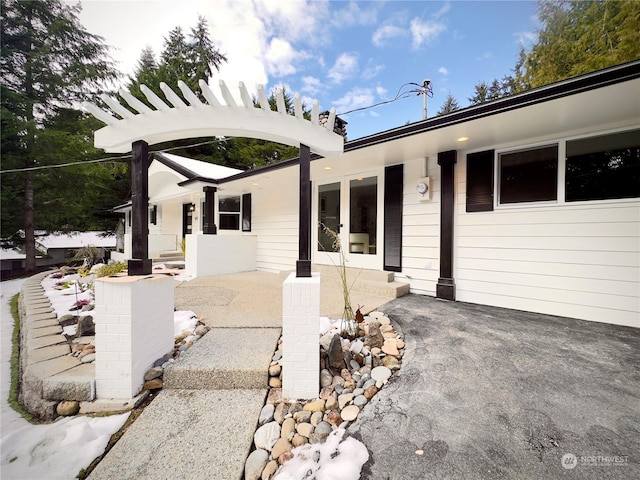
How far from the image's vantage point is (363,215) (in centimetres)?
482

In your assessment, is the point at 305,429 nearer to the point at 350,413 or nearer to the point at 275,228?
the point at 350,413

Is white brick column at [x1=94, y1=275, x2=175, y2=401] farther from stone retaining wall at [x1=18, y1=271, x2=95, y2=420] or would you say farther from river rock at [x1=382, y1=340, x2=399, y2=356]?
river rock at [x1=382, y1=340, x2=399, y2=356]

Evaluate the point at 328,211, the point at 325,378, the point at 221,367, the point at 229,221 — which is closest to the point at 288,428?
the point at 325,378

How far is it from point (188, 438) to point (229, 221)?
6876 millimetres

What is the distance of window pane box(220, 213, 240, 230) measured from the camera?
7711mm

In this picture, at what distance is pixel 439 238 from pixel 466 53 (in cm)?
658

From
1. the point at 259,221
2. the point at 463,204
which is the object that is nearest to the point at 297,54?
the point at 259,221

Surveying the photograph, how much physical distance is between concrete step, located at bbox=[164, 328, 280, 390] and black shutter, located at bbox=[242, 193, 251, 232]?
17.6 ft

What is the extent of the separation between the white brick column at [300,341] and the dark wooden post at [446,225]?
269 centimetres

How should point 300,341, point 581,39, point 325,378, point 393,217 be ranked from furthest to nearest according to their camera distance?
point 581,39 → point 393,217 → point 325,378 → point 300,341

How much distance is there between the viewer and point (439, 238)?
3.94 m

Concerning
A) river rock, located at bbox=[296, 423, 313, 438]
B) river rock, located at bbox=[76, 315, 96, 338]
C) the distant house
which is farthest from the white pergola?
the distant house

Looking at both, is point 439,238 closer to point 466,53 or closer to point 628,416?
point 628,416

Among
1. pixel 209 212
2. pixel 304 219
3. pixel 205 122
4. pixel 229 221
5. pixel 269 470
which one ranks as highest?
pixel 205 122
